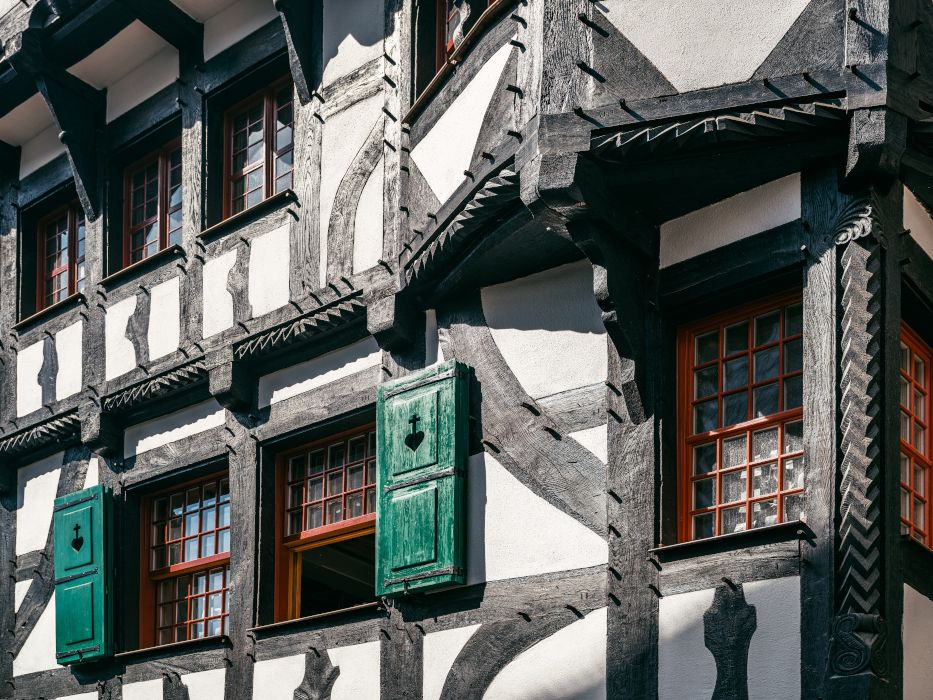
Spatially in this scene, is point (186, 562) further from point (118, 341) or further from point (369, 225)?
point (369, 225)

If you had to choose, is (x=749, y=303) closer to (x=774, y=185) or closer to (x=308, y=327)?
(x=774, y=185)

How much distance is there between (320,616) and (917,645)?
3.91m

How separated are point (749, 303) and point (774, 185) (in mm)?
611

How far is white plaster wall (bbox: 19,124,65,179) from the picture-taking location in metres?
14.1

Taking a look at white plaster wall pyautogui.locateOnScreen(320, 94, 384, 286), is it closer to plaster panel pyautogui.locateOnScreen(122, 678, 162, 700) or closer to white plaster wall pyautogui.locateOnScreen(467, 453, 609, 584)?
white plaster wall pyautogui.locateOnScreen(467, 453, 609, 584)

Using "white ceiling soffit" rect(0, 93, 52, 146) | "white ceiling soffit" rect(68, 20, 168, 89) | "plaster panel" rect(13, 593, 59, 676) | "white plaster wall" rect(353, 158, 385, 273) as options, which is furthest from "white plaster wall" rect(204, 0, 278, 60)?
"plaster panel" rect(13, 593, 59, 676)

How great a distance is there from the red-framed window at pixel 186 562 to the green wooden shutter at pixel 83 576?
303 millimetres

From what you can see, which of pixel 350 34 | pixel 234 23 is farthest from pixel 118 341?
pixel 350 34

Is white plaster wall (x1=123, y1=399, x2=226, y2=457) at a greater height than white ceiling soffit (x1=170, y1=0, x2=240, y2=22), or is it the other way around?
white ceiling soffit (x1=170, y1=0, x2=240, y2=22)

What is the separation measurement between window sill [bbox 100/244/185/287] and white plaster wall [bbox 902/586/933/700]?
6.39 meters

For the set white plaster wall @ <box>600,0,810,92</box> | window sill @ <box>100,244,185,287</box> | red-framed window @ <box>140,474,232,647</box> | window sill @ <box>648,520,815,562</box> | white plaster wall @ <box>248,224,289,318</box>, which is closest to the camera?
window sill @ <box>648,520,815,562</box>

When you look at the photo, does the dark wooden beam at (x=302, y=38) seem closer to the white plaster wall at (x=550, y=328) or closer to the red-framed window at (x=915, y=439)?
the white plaster wall at (x=550, y=328)

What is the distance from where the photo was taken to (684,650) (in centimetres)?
788

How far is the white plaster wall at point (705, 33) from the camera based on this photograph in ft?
26.2
